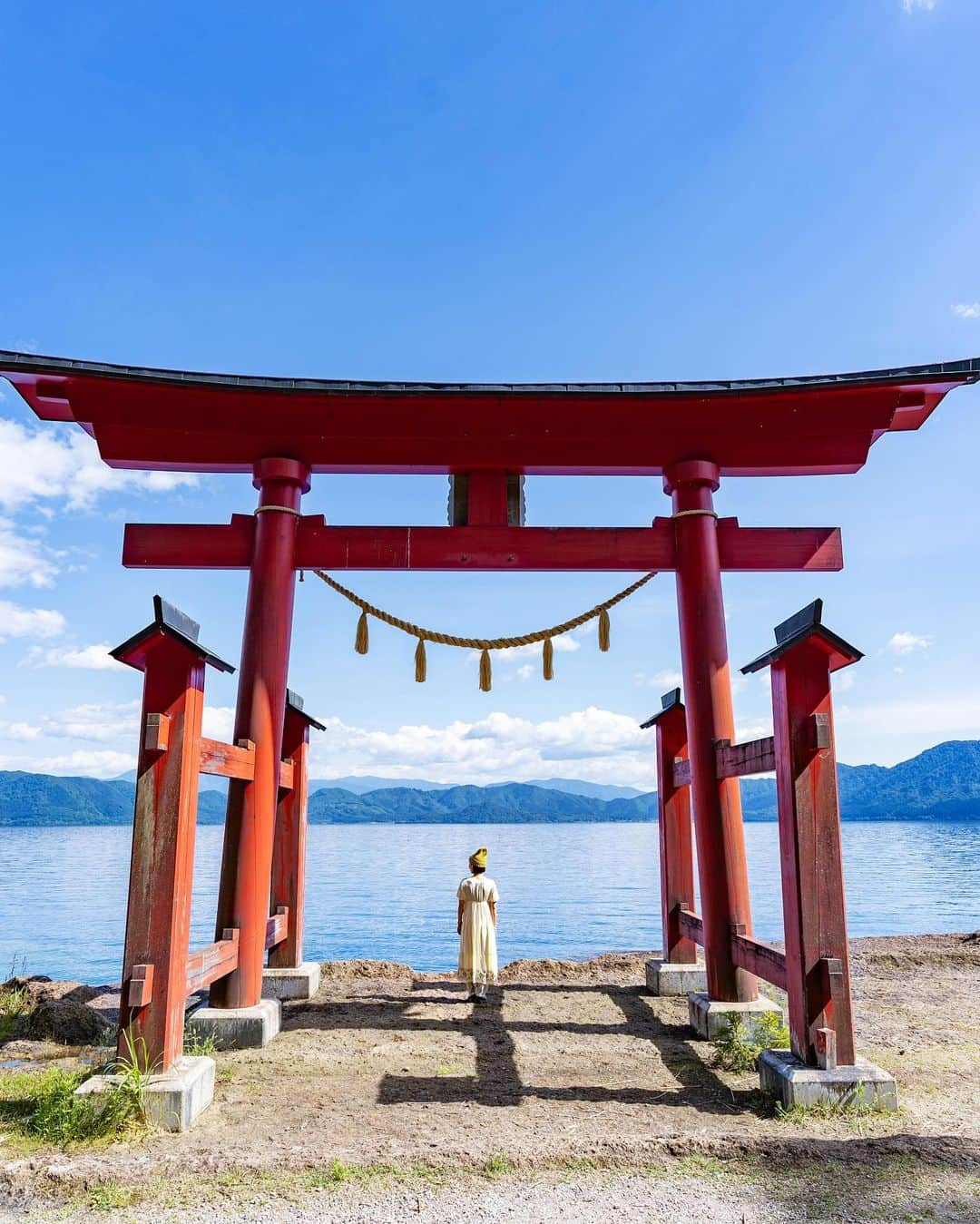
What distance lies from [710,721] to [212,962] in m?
3.73

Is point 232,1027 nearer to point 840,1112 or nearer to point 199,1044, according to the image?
point 199,1044

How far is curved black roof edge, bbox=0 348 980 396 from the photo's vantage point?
6062 mm

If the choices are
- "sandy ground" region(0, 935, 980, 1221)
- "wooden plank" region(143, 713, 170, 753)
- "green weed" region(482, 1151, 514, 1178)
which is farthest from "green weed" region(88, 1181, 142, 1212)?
"wooden plank" region(143, 713, 170, 753)

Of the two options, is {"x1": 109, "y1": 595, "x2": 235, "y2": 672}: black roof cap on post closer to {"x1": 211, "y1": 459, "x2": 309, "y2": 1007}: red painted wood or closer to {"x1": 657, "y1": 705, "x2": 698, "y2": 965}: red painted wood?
{"x1": 211, "y1": 459, "x2": 309, "y2": 1007}: red painted wood

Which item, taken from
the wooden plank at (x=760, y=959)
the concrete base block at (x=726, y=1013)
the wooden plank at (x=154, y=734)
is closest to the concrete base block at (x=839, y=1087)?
the wooden plank at (x=760, y=959)

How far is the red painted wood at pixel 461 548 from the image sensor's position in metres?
6.62

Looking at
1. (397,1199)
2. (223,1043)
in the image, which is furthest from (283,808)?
(397,1199)

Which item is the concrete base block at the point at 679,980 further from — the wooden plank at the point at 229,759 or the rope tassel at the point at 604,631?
the wooden plank at the point at 229,759

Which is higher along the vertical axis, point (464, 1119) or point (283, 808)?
point (283, 808)

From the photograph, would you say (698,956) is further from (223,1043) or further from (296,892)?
(223,1043)

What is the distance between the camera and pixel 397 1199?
3.24 metres

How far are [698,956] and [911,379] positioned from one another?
5130mm

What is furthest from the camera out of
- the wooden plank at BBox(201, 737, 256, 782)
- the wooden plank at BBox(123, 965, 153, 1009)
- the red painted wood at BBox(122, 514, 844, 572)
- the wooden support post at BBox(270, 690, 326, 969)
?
the wooden support post at BBox(270, 690, 326, 969)

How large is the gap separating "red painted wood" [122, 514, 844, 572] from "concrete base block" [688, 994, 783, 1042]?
Result: 3178mm
